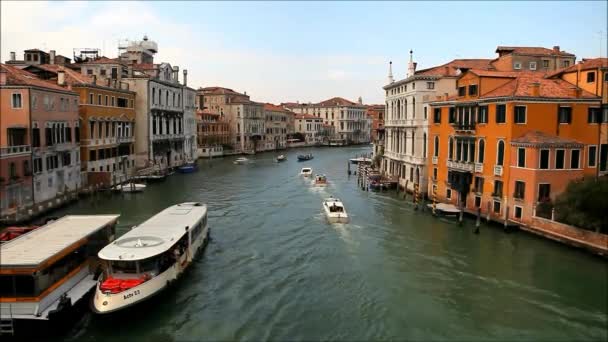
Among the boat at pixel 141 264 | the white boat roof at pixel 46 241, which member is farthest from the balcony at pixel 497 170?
the white boat roof at pixel 46 241

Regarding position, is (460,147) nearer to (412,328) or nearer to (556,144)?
(556,144)

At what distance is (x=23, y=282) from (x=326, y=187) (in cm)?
2131

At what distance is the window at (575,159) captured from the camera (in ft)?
54.9

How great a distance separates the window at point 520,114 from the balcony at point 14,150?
51.0 ft

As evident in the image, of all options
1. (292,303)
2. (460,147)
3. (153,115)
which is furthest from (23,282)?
(153,115)

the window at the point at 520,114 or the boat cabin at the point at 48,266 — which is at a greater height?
the window at the point at 520,114

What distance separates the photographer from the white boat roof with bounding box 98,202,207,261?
412 inches

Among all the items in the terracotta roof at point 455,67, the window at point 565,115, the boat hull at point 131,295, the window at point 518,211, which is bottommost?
the boat hull at point 131,295

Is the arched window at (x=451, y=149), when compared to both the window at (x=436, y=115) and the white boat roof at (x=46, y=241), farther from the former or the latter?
the white boat roof at (x=46, y=241)

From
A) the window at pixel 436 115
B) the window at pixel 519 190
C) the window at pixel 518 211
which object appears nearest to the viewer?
the window at pixel 519 190

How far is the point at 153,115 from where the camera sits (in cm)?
3628

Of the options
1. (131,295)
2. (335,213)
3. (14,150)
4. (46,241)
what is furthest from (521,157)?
(14,150)

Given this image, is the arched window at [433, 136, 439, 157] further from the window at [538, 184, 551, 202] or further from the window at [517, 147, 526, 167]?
the window at [538, 184, 551, 202]

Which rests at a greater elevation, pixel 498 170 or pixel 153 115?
pixel 153 115
